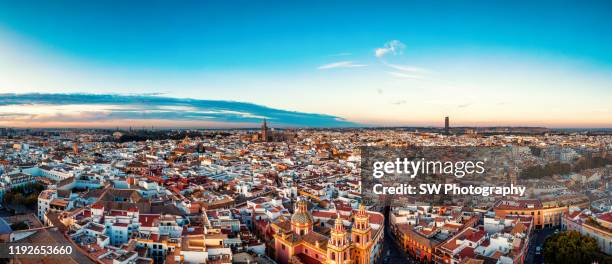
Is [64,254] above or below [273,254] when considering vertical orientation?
above

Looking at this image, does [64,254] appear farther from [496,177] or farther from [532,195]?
[496,177]

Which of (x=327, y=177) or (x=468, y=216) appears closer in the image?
(x=468, y=216)

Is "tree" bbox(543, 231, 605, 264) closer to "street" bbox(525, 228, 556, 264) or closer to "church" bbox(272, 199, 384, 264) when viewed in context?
"street" bbox(525, 228, 556, 264)

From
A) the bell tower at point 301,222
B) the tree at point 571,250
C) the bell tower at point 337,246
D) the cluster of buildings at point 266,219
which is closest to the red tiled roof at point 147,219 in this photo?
the cluster of buildings at point 266,219

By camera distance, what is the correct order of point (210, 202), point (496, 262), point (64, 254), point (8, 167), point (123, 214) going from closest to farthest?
point (64, 254) < point (496, 262) < point (123, 214) < point (210, 202) < point (8, 167)

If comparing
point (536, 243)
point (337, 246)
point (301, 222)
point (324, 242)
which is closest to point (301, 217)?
point (301, 222)

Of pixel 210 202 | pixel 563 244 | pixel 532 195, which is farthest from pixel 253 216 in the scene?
pixel 532 195

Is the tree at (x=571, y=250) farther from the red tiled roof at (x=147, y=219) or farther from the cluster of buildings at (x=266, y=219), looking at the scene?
the red tiled roof at (x=147, y=219)

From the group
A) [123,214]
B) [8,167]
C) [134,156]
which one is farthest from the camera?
[134,156]
